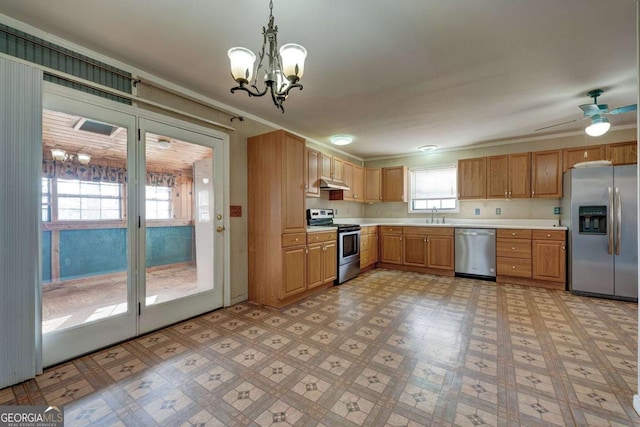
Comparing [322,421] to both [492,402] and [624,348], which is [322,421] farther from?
[624,348]

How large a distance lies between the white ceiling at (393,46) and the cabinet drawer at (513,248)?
1.97 m

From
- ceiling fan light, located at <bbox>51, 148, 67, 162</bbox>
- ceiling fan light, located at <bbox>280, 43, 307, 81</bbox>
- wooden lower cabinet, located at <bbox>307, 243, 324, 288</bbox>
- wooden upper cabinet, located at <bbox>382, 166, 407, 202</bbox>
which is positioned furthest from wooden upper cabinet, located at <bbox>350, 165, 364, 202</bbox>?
ceiling fan light, located at <bbox>51, 148, 67, 162</bbox>

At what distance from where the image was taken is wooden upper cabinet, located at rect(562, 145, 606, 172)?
13.4ft

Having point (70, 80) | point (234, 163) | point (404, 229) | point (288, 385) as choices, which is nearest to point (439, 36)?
point (234, 163)

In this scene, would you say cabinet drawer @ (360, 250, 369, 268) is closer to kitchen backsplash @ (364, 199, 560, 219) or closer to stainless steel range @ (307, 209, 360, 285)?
stainless steel range @ (307, 209, 360, 285)

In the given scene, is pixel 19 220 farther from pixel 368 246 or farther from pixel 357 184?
pixel 357 184

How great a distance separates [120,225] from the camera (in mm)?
2461

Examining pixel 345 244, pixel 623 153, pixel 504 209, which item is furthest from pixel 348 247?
pixel 623 153

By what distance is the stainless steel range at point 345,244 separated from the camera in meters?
4.36

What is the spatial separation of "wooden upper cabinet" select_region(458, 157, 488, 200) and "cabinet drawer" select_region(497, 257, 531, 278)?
3.95 feet

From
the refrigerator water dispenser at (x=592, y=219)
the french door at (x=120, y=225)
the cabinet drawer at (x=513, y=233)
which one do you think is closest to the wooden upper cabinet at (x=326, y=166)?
the french door at (x=120, y=225)

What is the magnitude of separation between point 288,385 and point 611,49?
3691 mm

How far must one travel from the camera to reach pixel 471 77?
264 centimetres

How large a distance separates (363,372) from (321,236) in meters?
2.18
